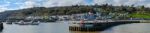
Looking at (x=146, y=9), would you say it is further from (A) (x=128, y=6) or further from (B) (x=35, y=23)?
(B) (x=35, y=23)

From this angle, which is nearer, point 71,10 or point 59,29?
point 71,10

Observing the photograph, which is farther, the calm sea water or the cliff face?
the calm sea water

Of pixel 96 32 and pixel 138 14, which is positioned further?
pixel 138 14

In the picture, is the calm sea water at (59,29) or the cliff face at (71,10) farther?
the calm sea water at (59,29)

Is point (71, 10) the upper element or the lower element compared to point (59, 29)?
upper

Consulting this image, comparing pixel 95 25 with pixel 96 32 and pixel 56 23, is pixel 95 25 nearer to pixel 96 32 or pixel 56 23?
pixel 96 32

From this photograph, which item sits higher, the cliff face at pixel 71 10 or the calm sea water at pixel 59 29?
the cliff face at pixel 71 10

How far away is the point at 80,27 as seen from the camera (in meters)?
16.9

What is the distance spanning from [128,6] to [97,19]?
205 centimetres

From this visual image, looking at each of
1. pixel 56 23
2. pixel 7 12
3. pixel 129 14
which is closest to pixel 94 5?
pixel 129 14

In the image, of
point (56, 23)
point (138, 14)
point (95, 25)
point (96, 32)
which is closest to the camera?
point (96, 32)

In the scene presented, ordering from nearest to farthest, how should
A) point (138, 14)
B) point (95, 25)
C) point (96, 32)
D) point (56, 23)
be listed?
point (96, 32)
point (95, 25)
point (138, 14)
point (56, 23)

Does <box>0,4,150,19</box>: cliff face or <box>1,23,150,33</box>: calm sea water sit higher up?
<box>0,4,150,19</box>: cliff face

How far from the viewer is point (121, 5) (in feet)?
55.4
